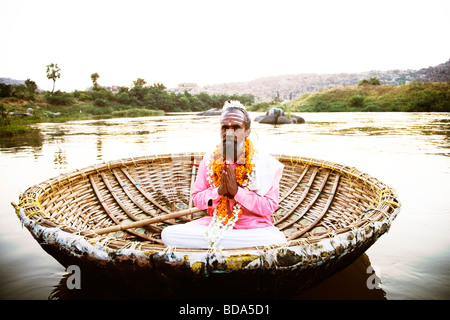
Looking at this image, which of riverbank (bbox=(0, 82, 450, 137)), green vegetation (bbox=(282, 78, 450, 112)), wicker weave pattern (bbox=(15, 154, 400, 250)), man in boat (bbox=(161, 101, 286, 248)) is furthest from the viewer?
green vegetation (bbox=(282, 78, 450, 112))

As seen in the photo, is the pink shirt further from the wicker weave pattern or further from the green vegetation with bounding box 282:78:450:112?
the green vegetation with bounding box 282:78:450:112

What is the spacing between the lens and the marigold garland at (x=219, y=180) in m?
1.68

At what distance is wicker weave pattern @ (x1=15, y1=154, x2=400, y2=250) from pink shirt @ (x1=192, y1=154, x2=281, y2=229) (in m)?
0.35

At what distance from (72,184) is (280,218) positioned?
6.03 ft

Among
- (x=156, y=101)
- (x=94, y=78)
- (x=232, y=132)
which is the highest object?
(x=94, y=78)

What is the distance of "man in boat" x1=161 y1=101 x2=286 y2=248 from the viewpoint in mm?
1620

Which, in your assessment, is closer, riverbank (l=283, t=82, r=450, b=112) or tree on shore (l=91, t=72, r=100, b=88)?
riverbank (l=283, t=82, r=450, b=112)

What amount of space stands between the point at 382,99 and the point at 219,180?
120 feet

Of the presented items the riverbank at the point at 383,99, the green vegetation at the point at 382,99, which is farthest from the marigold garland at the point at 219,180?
the green vegetation at the point at 382,99

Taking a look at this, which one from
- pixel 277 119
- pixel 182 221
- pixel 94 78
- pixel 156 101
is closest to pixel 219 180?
pixel 182 221

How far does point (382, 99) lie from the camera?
3266 cm

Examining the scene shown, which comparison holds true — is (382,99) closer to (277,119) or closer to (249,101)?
(249,101)
